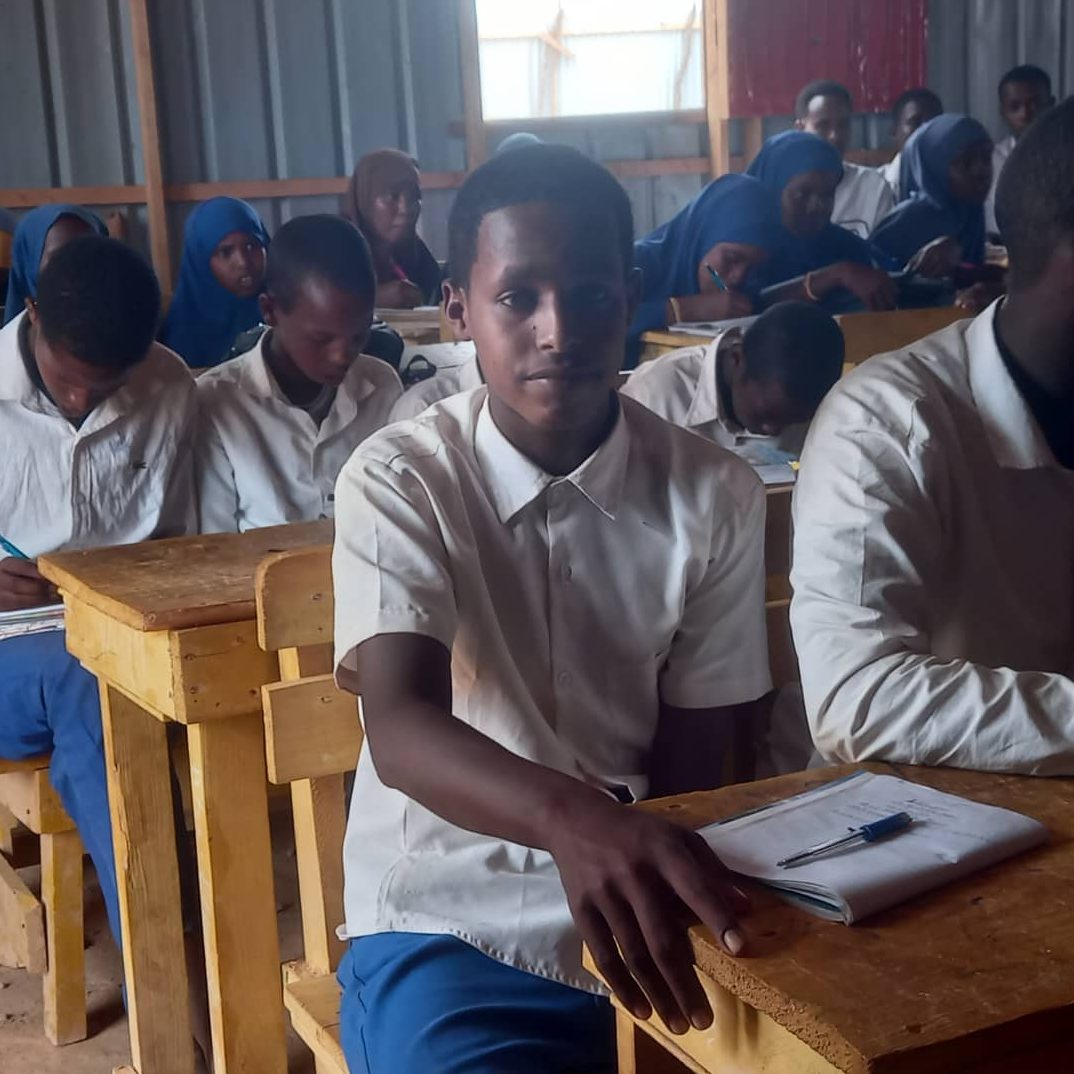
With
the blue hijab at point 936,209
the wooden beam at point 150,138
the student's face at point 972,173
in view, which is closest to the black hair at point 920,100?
the blue hijab at point 936,209

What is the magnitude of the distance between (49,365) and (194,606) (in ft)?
3.26

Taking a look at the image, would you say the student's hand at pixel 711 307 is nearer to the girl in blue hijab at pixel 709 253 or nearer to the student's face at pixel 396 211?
the girl in blue hijab at pixel 709 253

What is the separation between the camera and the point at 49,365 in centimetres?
251

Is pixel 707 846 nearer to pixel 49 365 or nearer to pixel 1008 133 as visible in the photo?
pixel 49 365

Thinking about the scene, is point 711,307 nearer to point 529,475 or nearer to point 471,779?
point 529,475

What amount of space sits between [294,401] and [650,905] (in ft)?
7.07

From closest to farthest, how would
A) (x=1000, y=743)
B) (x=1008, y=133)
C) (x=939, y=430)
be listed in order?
(x=1000, y=743)
(x=939, y=430)
(x=1008, y=133)

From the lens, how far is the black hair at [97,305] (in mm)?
2438

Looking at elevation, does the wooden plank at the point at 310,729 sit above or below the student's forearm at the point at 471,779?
below

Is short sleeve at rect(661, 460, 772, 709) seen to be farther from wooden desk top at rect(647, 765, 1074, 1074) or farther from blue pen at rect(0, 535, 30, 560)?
blue pen at rect(0, 535, 30, 560)

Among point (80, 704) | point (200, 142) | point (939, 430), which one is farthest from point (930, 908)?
point (200, 142)

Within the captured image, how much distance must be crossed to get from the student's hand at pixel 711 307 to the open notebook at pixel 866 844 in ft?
12.2

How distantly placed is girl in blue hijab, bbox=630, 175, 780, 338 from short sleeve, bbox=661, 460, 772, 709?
3.32 m

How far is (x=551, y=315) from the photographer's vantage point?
55.3 inches
